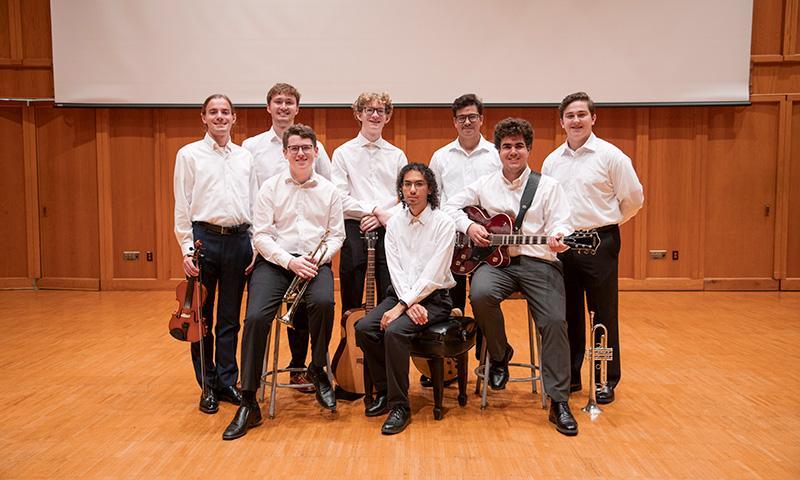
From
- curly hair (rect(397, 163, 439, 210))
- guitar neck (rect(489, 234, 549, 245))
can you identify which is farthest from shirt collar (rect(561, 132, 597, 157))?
curly hair (rect(397, 163, 439, 210))

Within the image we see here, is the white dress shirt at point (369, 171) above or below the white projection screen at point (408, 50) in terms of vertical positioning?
below

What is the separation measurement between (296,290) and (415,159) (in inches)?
171

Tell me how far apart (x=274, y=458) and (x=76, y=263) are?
5815mm

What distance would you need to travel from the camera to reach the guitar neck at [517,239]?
362 centimetres

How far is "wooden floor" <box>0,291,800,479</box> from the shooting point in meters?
3.08

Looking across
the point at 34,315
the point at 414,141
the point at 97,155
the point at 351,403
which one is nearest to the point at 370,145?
the point at 351,403

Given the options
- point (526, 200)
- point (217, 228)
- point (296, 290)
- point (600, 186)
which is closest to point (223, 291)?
point (217, 228)

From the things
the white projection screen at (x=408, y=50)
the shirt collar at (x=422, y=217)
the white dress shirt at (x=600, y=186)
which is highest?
the white projection screen at (x=408, y=50)

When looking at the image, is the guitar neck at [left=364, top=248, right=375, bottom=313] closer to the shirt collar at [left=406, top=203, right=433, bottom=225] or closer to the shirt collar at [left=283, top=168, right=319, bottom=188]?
the shirt collar at [left=406, top=203, right=433, bottom=225]

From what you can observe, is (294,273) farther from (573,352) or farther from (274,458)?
(573,352)

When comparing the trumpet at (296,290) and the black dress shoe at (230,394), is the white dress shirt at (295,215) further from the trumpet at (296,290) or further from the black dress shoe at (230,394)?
the black dress shoe at (230,394)

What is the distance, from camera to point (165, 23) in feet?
24.8

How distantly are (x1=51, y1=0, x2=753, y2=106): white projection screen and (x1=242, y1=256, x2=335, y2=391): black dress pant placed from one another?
4.14m

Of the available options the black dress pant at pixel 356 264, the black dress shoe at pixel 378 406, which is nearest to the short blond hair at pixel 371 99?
the black dress pant at pixel 356 264
